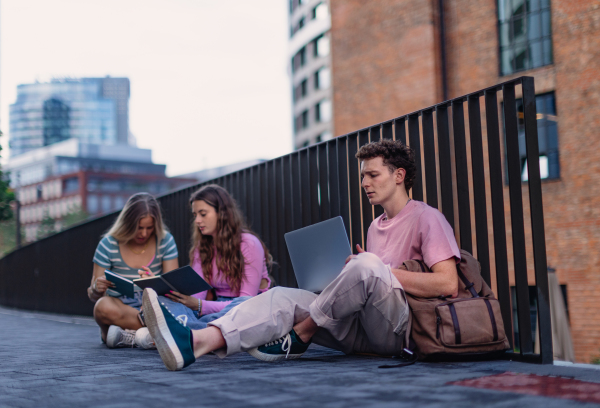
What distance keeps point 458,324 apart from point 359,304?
1.76 ft

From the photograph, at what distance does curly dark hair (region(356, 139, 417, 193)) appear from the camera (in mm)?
3893

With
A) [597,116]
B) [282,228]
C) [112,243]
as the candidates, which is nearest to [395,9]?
[597,116]

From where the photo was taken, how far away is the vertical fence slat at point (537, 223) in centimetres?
356

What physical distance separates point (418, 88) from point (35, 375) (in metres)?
16.7

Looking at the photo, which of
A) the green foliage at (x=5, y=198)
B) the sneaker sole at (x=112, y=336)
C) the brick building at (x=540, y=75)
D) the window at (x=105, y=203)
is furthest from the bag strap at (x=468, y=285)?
the window at (x=105, y=203)

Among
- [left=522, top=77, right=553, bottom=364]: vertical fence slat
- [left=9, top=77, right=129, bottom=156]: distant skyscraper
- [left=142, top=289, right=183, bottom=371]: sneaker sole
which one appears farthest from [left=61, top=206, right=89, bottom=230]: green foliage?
[left=522, top=77, right=553, bottom=364]: vertical fence slat

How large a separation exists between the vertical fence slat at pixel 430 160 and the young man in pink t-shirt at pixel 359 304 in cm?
64

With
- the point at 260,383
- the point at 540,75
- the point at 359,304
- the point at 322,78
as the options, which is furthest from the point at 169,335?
the point at 322,78

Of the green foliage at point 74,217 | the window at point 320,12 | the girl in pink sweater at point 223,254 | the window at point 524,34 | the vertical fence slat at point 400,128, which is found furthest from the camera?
the green foliage at point 74,217

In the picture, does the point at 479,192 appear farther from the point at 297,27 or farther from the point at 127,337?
the point at 297,27

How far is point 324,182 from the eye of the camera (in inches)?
231

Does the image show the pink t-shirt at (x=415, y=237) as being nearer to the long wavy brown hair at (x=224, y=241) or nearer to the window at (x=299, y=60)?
the long wavy brown hair at (x=224, y=241)

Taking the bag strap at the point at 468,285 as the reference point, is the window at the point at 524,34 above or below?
above

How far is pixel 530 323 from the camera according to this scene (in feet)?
12.3
